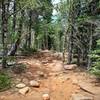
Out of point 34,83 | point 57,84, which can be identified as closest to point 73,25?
point 57,84

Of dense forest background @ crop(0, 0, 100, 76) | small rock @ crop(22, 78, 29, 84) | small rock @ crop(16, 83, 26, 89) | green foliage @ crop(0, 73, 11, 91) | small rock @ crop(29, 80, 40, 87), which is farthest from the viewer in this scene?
dense forest background @ crop(0, 0, 100, 76)

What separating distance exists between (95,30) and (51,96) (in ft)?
11.2

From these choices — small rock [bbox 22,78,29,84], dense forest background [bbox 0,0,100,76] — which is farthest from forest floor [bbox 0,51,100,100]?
dense forest background [bbox 0,0,100,76]

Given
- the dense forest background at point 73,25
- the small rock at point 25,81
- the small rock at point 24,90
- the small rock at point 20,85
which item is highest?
the dense forest background at point 73,25

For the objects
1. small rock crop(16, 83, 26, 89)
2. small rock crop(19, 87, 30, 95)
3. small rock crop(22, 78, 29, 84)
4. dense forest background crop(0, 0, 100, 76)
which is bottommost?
small rock crop(19, 87, 30, 95)

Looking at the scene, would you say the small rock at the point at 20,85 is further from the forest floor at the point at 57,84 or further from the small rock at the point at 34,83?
the small rock at the point at 34,83

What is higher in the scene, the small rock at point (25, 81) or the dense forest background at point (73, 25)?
the dense forest background at point (73, 25)

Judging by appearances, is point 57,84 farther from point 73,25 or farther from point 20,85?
point 73,25

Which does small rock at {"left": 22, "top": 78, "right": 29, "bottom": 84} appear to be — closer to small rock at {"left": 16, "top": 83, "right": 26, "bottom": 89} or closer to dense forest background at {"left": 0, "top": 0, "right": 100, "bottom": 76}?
small rock at {"left": 16, "top": 83, "right": 26, "bottom": 89}

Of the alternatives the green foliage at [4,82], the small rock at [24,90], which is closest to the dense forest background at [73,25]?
the green foliage at [4,82]

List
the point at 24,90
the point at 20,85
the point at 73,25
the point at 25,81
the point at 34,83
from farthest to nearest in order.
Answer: the point at 73,25 → the point at 25,81 → the point at 34,83 → the point at 20,85 → the point at 24,90

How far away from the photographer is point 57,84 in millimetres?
7148

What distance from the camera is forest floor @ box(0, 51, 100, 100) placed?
20.3 ft

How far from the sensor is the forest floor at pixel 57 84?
618 cm
